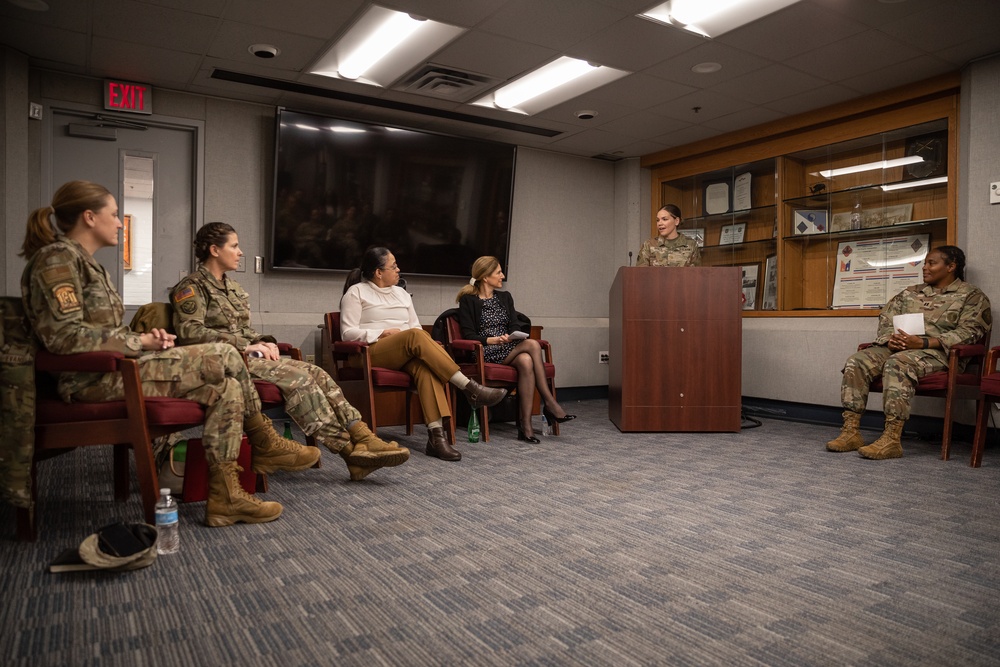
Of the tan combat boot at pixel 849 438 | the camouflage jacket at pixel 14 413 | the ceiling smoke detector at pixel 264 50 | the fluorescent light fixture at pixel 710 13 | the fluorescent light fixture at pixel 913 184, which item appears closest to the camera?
the camouflage jacket at pixel 14 413

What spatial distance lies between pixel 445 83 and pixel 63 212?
3144mm

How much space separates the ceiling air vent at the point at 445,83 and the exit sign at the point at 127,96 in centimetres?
176

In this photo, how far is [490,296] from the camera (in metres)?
4.85

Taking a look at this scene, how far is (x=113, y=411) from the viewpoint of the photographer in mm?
2260

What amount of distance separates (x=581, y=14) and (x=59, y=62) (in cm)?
338

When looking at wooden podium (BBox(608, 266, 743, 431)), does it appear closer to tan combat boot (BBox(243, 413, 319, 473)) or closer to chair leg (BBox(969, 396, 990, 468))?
chair leg (BBox(969, 396, 990, 468))

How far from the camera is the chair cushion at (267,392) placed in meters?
2.92

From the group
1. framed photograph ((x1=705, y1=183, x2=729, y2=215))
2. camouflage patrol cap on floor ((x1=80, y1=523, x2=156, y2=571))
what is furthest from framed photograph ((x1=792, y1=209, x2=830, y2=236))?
camouflage patrol cap on floor ((x1=80, y1=523, x2=156, y2=571))

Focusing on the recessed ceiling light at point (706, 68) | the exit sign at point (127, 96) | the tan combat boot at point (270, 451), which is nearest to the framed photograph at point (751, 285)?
the recessed ceiling light at point (706, 68)

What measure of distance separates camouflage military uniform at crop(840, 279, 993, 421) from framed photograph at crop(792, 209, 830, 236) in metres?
1.38

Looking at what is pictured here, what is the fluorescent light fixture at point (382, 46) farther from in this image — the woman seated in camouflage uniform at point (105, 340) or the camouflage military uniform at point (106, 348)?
the camouflage military uniform at point (106, 348)

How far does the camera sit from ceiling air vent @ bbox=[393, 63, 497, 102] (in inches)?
188

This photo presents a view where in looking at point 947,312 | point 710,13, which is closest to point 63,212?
point 710,13

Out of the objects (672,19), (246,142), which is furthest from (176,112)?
(672,19)
